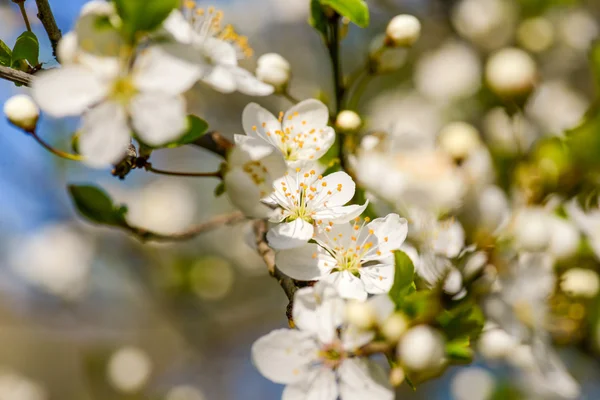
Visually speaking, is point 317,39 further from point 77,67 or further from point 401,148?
point 77,67

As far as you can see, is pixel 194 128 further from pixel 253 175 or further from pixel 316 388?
pixel 316 388

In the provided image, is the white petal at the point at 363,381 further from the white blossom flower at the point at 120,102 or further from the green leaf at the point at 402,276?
the white blossom flower at the point at 120,102

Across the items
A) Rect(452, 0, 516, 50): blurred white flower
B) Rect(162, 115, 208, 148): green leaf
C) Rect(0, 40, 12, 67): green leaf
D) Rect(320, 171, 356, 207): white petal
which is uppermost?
Rect(0, 40, 12, 67): green leaf

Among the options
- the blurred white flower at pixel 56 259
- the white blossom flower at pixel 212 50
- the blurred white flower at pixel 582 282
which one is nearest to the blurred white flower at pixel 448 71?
the blurred white flower at pixel 582 282

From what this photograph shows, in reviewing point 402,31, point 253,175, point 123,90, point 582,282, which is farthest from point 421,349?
Answer: point 582,282

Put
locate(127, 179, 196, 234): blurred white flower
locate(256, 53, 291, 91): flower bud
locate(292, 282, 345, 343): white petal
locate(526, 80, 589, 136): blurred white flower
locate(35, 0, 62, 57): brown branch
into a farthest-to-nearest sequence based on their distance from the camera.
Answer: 1. locate(127, 179, 196, 234): blurred white flower
2. locate(526, 80, 589, 136): blurred white flower
3. locate(256, 53, 291, 91): flower bud
4. locate(35, 0, 62, 57): brown branch
5. locate(292, 282, 345, 343): white petal

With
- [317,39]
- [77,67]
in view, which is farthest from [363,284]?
[317,39]

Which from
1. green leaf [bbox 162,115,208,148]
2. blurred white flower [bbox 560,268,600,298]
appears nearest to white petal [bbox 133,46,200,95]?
green leaf [bbox 162,115,208,148]

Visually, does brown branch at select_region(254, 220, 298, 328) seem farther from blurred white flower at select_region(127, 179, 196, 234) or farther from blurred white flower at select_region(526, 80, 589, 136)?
blurred white flower at select_region(127, 179, 196, 234)
